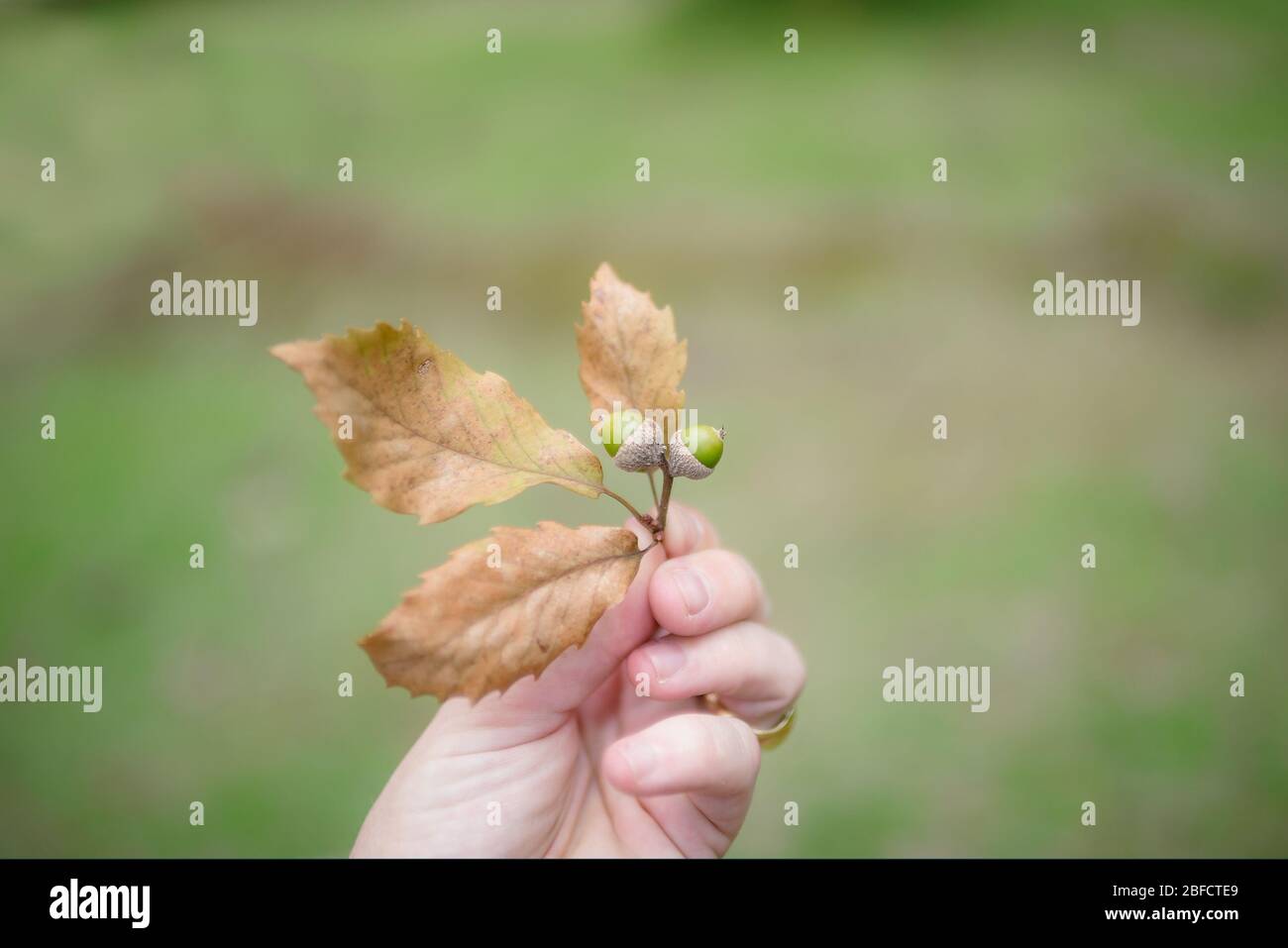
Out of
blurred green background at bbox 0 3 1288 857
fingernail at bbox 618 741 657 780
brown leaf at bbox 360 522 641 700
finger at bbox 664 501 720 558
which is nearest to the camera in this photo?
brown leaf at bbox 360 522 641 700

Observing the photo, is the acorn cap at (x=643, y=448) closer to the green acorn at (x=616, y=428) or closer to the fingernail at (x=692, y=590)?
the green acorn at (x=616, y=428)

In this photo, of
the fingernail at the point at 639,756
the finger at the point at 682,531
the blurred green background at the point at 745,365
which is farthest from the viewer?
the blurred green background at the point at 745,365

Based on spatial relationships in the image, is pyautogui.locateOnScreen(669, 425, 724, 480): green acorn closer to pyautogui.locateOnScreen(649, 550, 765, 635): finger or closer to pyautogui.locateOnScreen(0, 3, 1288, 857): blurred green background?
pyautogui.locateOnScreen(649, 550, 765, 635): finger

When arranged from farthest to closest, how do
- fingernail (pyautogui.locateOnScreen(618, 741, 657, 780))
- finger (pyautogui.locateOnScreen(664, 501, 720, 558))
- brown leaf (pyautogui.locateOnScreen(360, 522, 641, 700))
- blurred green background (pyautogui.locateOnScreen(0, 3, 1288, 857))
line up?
blurred green background (pyautogui.locateOnScreen(0, 3, 1288, 857)), finger (pyautogui.locateOnScreen(664, 501, 720, 558)), fingernail (pyautogui.locateOnScreen(618, 741, 657, 780)), brown leaf (pyautogui.locateOnScreen(360, 522, 641, 700))

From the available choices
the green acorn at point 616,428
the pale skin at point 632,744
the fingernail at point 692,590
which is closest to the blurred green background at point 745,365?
the pale skin at point 632,744

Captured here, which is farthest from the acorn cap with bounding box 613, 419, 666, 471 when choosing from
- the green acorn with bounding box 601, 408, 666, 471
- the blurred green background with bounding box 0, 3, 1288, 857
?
the blurred green background with bounding box 0, 3, 1288, 857

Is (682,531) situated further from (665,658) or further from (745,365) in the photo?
(745,365)

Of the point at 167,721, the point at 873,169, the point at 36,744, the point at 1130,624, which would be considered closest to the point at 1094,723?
the point at 1130,624
